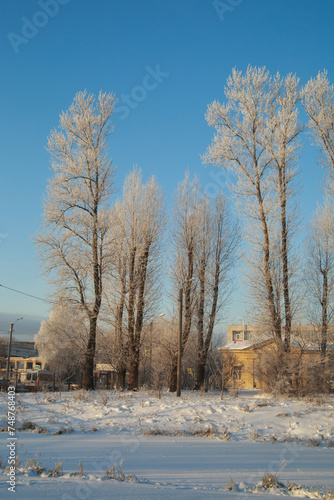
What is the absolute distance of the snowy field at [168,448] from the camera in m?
6.15

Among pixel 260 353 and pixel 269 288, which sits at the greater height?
pixel 269 288

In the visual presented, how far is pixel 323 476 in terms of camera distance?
7441 mm

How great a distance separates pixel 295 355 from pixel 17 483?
48.2ft

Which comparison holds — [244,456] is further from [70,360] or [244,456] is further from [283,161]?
[70,360]

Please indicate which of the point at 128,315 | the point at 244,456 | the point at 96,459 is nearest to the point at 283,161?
the point at 128,315

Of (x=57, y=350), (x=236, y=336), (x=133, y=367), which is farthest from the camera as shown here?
(x=236, y=336)

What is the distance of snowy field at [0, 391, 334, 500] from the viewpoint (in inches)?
242

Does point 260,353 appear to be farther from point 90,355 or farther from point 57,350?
point 57,350

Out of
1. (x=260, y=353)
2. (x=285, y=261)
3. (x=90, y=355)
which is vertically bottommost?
(x=90, y=355)

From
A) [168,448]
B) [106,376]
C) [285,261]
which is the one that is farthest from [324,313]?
[168,448]

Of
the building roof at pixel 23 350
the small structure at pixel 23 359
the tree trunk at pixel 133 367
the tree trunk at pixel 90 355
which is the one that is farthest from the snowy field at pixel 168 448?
the building roof at pixel 23 350

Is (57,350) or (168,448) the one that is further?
(57,350)

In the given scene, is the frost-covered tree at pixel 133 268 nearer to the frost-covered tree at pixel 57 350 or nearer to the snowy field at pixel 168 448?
the snowy field at pixel 168 448

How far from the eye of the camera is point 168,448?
950cm
